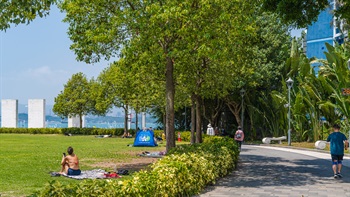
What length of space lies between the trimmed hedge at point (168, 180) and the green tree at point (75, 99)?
57.1m

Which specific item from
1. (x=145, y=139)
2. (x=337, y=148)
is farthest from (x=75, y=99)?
(x=337, y=148)

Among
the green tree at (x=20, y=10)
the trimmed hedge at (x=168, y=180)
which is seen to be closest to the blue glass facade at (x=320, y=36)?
the trimmed hedge at (x=168, y=180)

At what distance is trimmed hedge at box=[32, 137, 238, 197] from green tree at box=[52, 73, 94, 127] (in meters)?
57.1

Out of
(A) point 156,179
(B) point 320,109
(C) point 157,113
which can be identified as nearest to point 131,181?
(A) point 156,179

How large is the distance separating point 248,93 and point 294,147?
12.8 meters

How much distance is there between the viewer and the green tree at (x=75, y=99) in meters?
72.7

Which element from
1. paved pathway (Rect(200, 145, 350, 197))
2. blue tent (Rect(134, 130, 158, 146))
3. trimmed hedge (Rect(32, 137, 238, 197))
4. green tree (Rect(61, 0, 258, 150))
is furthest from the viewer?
blue tent (Rect(134, 130, 158, 146))

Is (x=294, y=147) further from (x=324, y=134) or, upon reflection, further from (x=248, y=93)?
(x=248, y=93)

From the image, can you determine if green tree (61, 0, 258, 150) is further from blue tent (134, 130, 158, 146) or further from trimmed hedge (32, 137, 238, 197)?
blue tent (134, 130, 158, 146)

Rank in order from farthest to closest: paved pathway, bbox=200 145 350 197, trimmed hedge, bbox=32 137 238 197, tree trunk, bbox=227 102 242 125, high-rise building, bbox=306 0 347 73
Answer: high-rise building, bbox=306 0 347 73
tree trunk, bbox=227 102 242 125
paved pathway, bbox=200 145 350 197
trimmed hedge, bbox=32 137 238 197

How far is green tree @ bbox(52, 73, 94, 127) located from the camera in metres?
72.7

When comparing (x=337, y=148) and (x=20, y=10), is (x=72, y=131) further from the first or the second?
(x=20, y=10)

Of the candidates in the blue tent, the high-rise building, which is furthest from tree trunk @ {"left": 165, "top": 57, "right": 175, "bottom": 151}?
the high-rise building

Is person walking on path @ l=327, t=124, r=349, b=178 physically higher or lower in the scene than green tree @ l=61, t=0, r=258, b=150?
lower
